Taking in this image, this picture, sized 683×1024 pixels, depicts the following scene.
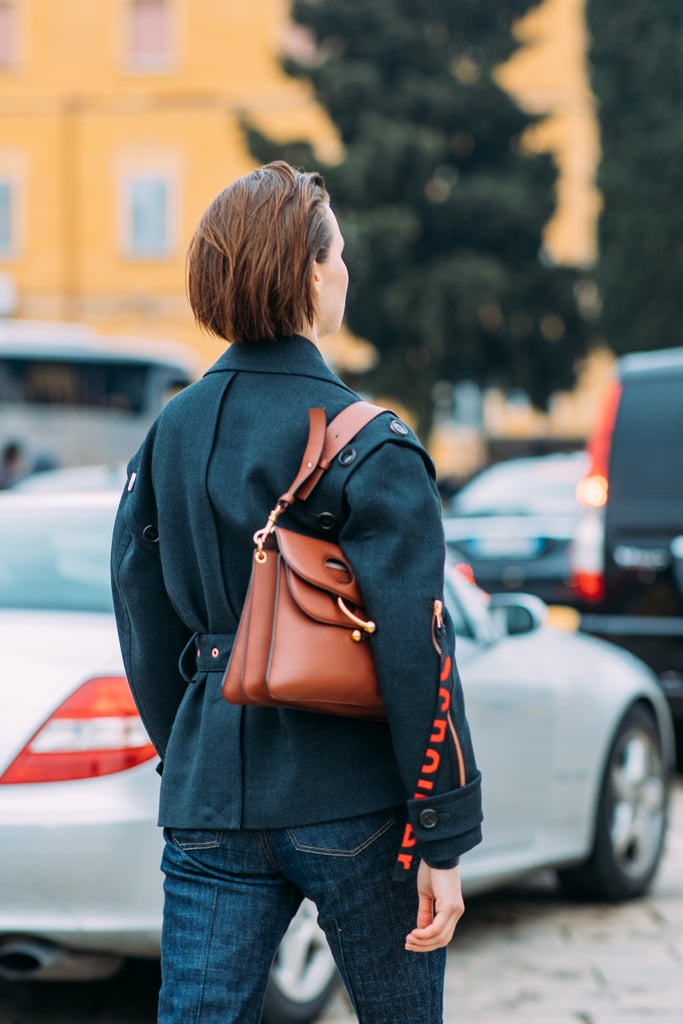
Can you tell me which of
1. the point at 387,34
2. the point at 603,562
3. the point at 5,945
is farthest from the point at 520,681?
the point at 387,34

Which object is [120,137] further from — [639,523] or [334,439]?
[334,439]

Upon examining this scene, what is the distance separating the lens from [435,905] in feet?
7.33

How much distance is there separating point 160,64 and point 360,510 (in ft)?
117

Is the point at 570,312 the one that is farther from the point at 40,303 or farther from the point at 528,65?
the point at 40,303

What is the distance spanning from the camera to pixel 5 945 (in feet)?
12.7

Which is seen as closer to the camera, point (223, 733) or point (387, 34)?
point (223, 733)

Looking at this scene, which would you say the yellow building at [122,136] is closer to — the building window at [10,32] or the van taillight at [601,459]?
the building window at [10,32]

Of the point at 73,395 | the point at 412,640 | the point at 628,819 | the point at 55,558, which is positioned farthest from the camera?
the point at 73,395

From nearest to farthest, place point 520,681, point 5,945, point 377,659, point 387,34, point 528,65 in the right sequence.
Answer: point 377,659, point 5,945, point 520,681, point 387,34, point 528,65

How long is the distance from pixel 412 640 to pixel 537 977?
291 centimetres

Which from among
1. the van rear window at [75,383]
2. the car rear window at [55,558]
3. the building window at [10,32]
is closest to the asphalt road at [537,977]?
the car rear window at [55,558]

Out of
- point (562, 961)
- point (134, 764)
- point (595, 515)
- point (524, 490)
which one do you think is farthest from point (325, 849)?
point (524, 490)

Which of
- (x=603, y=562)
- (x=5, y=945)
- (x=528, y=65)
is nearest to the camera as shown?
(x=5, y=945)

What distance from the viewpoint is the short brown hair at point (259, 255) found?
2.30 m
